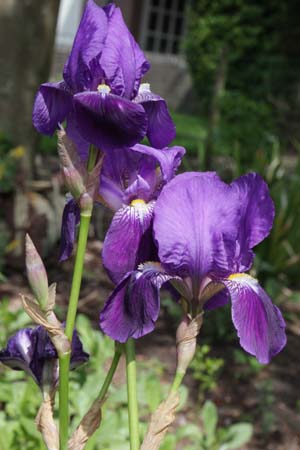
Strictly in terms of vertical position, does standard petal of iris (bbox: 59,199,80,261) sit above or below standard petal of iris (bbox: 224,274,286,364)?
above

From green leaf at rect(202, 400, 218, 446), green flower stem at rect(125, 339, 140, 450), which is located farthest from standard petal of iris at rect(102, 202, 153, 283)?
green leaf at rect(202, 400, 218, 446)

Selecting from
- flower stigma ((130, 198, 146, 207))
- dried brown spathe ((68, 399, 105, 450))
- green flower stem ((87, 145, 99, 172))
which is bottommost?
dried brown spathe ((68, 399, 105, 450))

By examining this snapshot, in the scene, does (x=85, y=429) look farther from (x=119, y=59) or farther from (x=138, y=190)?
(x=119, y=59)

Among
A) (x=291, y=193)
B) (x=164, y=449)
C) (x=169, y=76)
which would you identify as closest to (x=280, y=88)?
(x=169, y=76)

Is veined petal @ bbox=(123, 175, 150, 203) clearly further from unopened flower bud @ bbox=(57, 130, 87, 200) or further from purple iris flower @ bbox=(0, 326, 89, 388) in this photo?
purple iris flower @ bbox=(0, 326, 89, 388)

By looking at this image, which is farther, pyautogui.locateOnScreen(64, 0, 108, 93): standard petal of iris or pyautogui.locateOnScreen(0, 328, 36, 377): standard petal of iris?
pyautogui.locateOnScreen(0, 328, 36, 377): standard petal of iris

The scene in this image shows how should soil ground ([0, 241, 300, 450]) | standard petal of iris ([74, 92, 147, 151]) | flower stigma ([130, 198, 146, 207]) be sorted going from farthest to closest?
soil ground ([0, 241, 300, 450])
flower stigma ([130, 198, 146, 207])
standard petal of iris ([74, 92, 147, 151])

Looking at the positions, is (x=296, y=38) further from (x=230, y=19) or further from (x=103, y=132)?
(x=103, y=132)

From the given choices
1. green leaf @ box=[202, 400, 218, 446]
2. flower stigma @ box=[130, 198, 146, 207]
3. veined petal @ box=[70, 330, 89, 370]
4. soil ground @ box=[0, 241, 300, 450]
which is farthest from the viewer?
soil ground @ box=[0, 241, 300, 450]
